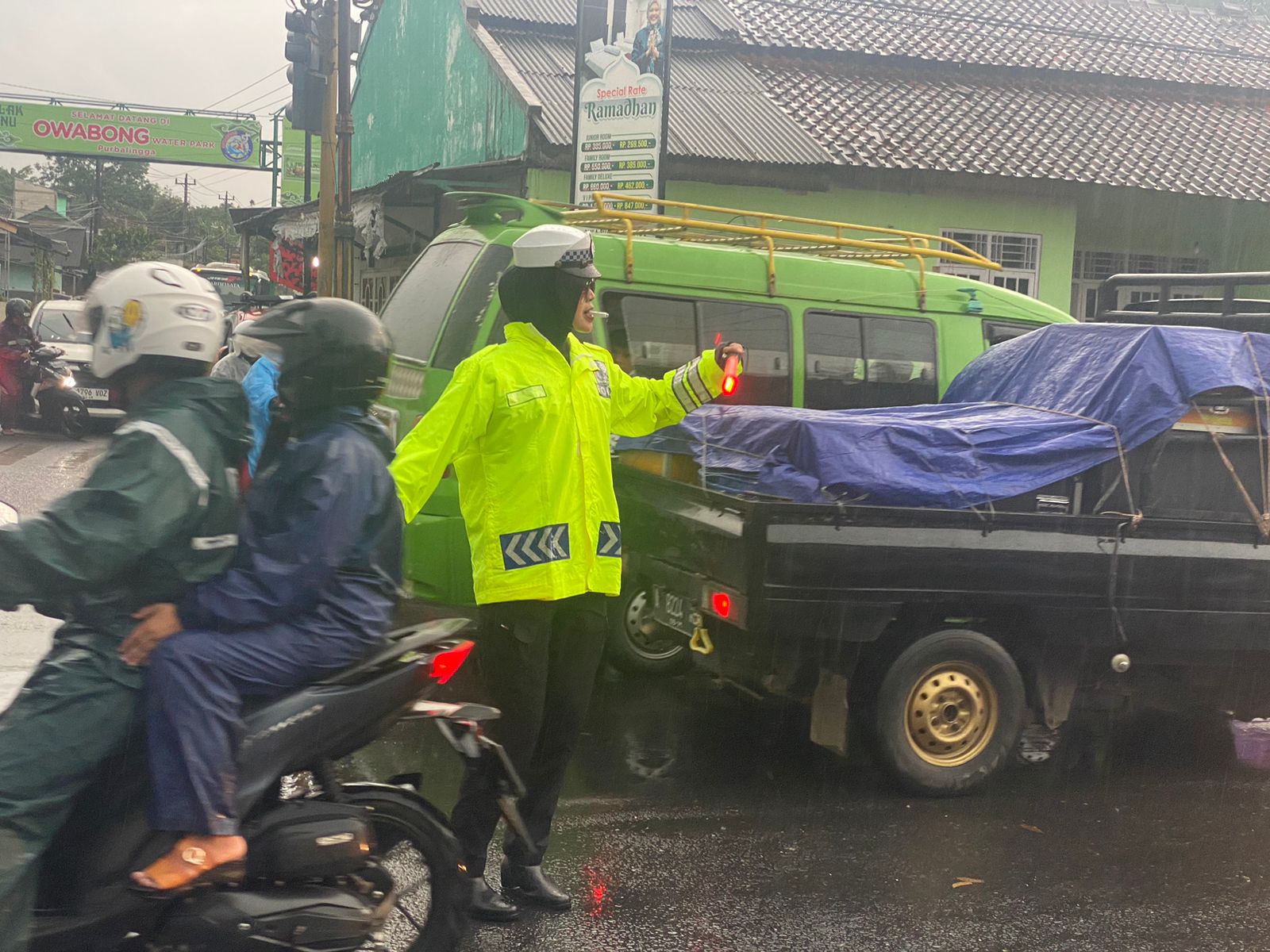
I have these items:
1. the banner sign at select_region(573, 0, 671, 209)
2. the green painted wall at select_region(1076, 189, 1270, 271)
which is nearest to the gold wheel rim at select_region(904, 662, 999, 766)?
the banner sign at select_region(573, 0, 671, 209)

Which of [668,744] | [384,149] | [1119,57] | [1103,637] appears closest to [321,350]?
[668,744]

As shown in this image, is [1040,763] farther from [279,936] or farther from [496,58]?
[496,58]

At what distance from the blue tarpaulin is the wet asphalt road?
1215 mm

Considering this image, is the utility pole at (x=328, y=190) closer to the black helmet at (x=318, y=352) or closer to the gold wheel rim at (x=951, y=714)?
the gold wheel rim at (x=951, y=714)

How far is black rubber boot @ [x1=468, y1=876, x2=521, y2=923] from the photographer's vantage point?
384 centimetres

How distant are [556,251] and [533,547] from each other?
2.93 feet

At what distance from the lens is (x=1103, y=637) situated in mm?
5098

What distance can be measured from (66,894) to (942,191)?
55.0 ft

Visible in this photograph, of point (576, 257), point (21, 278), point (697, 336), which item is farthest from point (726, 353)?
point (21, 278)

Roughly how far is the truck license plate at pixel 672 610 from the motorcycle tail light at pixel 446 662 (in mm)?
2054

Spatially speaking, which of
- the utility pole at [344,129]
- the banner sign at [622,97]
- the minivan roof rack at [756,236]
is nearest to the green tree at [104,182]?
the utility pole at [344,129]

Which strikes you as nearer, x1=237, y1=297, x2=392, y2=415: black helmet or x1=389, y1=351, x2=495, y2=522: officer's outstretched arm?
x1=237, y1=297, x2=392, y2=415: black helmet

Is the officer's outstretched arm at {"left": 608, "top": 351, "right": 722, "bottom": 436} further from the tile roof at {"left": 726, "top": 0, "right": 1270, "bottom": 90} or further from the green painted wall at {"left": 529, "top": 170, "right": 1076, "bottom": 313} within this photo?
the tile roof at {"left": 726, "top": 0, "right": 1270, "bottom": 90}

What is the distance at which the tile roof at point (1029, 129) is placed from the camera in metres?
17.1
